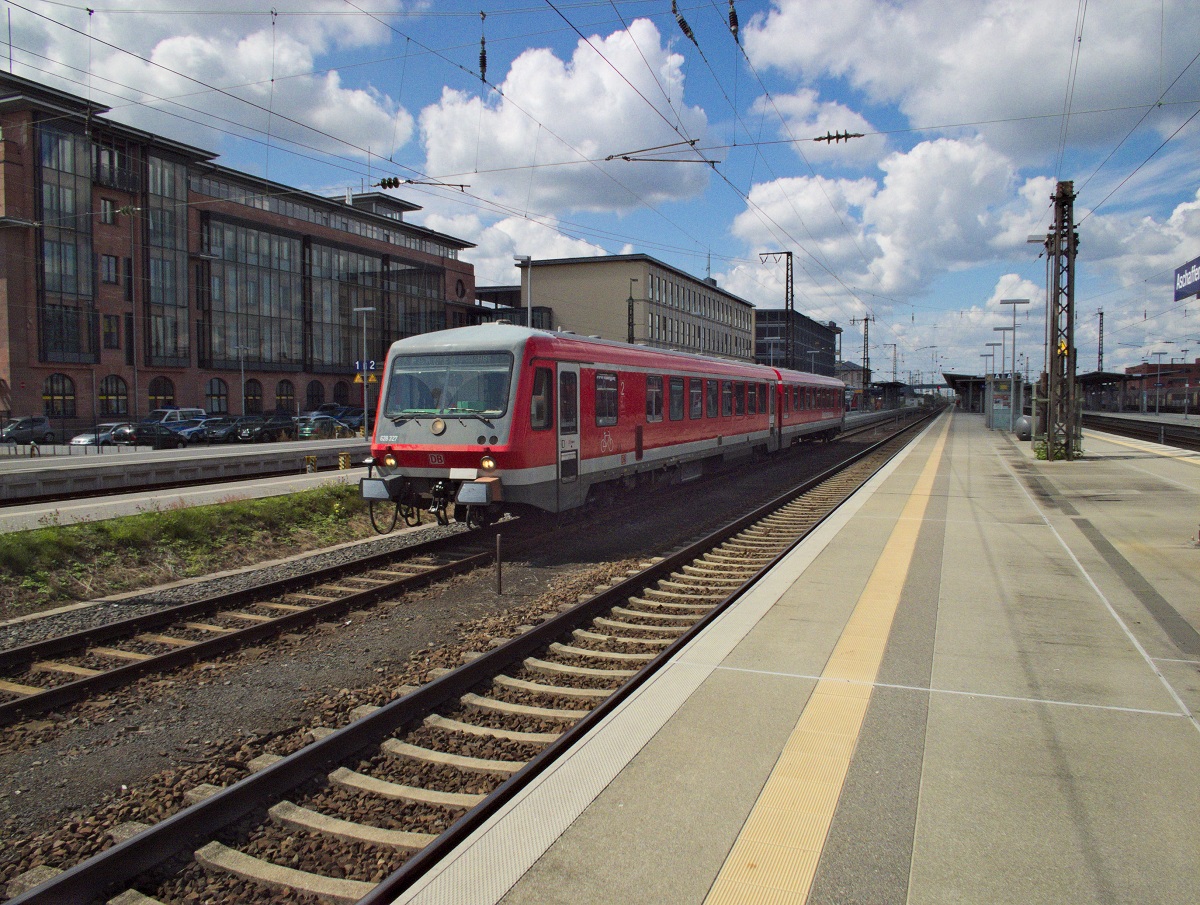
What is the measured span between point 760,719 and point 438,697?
234 centimetres

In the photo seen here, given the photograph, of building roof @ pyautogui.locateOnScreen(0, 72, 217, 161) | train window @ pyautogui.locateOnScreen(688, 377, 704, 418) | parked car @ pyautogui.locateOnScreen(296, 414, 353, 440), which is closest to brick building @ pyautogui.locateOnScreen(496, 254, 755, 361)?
parked car @ pyautogui.locateOnScreen(296, 414, 353, 440)

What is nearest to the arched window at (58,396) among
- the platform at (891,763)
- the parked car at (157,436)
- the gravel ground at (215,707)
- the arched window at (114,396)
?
the arched window at (114,396)

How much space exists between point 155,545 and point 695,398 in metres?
11.1

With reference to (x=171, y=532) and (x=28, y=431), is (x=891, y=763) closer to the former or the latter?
(x=171, y=532)

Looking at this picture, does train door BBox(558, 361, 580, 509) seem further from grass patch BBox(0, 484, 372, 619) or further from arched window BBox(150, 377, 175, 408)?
arched window BBox(150, 377, 175, 408)

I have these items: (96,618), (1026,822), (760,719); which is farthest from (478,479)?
(1026,822)

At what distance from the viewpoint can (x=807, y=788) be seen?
4277mm

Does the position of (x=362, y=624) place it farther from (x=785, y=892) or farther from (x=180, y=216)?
(x=180, y=216)

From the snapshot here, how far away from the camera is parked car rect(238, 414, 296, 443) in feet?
132

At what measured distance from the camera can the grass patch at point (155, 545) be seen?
9703 mm

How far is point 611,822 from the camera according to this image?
3945 millimetres

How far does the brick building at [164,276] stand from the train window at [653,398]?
2524 centimetres

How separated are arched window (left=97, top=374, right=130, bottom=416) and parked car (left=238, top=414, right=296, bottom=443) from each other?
1248 centimetres

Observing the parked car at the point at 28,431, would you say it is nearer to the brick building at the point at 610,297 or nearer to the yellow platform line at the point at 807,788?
the brick building at the point at 610,297
